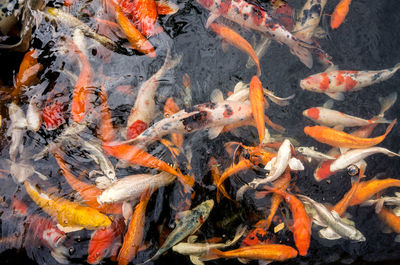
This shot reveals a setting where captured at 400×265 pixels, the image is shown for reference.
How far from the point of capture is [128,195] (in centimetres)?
324

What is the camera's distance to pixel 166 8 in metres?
4.16

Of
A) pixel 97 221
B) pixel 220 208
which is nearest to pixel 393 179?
pixel 220 208

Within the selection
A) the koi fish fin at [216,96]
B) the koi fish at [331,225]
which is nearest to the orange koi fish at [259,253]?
the koi fish at [331,225]

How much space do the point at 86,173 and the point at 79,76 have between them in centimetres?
123

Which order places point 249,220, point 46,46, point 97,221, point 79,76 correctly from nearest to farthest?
point 97,221 < point 249,220 < point 79,76 < point 46,46

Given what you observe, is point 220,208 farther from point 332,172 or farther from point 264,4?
point 264,4

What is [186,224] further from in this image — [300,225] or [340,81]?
[340,81]

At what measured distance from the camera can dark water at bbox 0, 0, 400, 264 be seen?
343 cm

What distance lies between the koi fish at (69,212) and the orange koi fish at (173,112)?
117 cm

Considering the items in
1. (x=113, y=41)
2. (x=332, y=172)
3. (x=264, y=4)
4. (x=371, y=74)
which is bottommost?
(x=332, y=172)

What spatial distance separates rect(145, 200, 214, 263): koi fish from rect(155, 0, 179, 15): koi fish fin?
8.70ft

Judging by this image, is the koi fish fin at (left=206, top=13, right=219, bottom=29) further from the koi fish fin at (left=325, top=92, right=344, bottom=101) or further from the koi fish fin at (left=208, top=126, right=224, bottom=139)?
the koi fish fin at (left=325, top=92, right=344, bottom=101)

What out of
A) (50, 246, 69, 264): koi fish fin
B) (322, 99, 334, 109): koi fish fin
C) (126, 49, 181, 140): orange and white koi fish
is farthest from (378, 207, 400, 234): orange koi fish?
(50, 246, 69, 264): koi fish fin

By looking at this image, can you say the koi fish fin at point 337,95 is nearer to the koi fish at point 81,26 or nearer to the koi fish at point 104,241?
the koi fish at point 81,26
